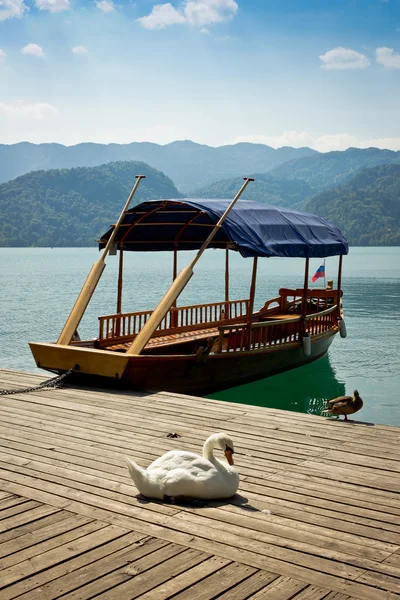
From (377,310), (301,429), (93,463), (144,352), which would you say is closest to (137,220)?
(144,352)

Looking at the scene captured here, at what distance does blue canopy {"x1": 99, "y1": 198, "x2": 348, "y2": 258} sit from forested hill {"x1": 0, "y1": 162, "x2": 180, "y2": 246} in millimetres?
132663

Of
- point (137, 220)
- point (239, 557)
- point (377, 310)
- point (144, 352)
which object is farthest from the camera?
point (377, 310)

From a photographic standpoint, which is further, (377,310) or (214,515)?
(377,310)

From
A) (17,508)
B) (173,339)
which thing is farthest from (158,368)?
(17,508)

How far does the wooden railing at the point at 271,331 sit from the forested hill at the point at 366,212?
12907 centimetres

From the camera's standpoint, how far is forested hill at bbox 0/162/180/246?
478ft

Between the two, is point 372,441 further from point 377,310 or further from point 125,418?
point 377,310

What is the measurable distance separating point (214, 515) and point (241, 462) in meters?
1.33

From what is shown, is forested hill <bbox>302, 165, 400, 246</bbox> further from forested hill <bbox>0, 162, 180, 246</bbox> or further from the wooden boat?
the wooden boat

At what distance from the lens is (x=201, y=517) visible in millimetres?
5039

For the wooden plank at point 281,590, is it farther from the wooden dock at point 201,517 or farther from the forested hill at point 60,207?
the forested hill at point 60,207

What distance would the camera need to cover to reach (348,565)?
4.30 meters

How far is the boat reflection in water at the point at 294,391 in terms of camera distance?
47.5 feet

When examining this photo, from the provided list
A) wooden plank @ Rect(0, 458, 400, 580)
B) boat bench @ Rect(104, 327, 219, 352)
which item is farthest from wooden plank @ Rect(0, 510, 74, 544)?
boat bench @ Rect(104, 327, 219, 352)
